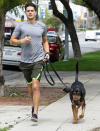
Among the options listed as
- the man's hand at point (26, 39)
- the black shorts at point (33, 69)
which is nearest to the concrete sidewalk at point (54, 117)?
the black shorts at point (33, 69)

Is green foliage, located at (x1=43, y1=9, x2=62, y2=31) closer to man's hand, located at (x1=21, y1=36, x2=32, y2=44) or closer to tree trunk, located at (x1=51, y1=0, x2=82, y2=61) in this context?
tree trunk, located at (x1=51, y1=0, x2=82, y2=61)

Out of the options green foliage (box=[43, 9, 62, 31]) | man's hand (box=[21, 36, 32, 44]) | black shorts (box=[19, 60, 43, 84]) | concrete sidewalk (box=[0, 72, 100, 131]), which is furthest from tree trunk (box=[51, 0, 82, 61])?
green foliage (box=[43, 9, 62, 31])

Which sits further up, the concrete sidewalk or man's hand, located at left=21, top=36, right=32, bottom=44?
man's hand, located at left=21, top=36, right=32, bottom=44

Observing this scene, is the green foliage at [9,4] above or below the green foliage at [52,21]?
above

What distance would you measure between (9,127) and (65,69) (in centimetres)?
1142

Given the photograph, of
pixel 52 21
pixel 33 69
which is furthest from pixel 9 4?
pixel 52 21

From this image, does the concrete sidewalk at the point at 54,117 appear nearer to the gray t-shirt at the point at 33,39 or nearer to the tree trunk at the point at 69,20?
the gray t-shirt at the point at 33,39

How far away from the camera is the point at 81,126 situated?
714 cm

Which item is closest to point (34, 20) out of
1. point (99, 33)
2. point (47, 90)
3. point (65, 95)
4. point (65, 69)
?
point (65, 95)

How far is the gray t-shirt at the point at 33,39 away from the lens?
7459mm

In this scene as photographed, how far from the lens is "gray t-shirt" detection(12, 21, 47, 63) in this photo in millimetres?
7459

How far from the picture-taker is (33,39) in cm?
748

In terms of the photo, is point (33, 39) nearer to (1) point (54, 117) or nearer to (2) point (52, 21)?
(1) point (54, 117)

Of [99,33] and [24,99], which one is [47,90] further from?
[99,33]
